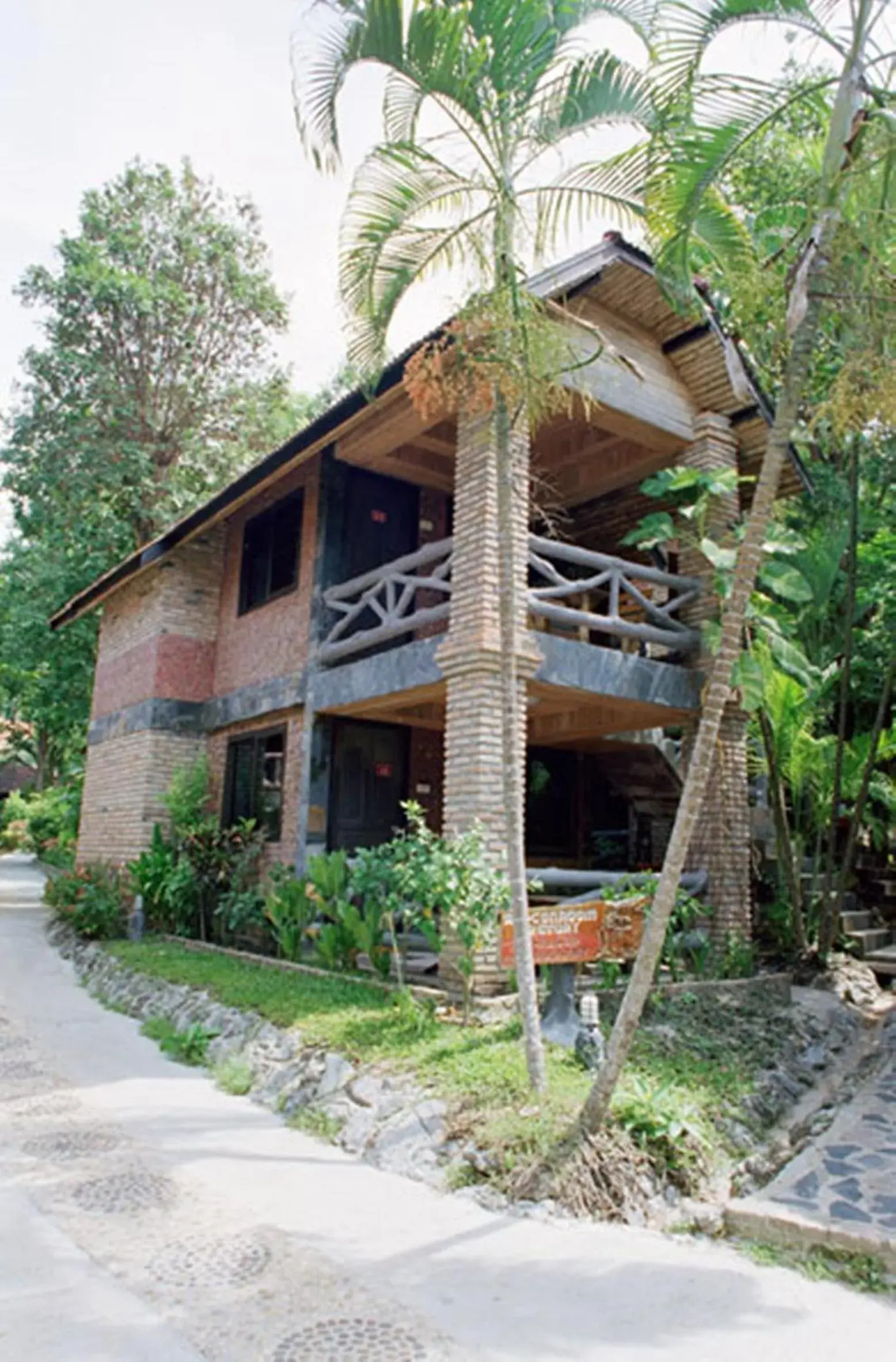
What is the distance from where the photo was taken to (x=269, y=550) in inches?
517

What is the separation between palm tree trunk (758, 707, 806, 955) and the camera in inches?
386

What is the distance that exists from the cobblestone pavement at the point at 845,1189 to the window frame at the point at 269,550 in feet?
27.0

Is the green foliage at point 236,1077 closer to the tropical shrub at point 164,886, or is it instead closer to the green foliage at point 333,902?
the green foliage at point 333,902

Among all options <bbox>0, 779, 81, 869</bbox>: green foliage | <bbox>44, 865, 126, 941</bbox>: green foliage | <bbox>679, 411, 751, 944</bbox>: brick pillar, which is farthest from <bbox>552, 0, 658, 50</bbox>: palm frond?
<bbox>0, 779, 81, 869</bbox>: green foliage

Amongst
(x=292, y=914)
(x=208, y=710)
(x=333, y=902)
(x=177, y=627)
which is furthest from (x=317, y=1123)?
(x=177, y=627)

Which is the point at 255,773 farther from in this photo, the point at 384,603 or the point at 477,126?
the point at 477,126

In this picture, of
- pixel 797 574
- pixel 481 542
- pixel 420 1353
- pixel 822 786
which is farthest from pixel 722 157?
pixel 822 786

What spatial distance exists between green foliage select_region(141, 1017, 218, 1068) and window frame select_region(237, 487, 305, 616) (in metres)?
5.56

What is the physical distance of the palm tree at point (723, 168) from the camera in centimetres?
505

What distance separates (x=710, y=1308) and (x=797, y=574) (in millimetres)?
6912

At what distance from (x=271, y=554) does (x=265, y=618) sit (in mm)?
1009

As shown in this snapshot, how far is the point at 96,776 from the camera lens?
15352mm

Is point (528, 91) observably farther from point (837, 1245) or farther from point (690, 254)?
point (837, 1245)

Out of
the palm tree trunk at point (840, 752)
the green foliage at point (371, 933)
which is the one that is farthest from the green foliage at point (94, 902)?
the palm tree trunk at point (840, 752)
